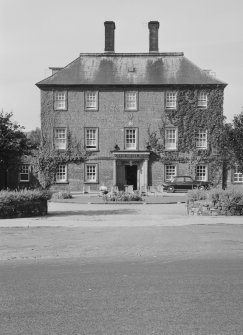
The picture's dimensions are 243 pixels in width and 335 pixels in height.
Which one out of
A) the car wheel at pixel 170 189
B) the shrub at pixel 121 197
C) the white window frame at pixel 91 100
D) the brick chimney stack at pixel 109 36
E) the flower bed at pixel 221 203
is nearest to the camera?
the flower bed at pixel 221 203

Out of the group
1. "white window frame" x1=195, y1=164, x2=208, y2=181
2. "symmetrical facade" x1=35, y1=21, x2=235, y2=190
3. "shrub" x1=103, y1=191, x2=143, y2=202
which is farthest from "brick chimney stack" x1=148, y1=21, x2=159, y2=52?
"shrub" x1=103, y1=191, x2=143, y2=202

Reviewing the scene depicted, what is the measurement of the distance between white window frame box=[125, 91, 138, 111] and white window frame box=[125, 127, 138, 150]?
1840mm

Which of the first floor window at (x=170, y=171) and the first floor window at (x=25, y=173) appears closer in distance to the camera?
the first floor window at (x=170, y=171)

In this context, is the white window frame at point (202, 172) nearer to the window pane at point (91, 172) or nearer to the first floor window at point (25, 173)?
the window pane at point (91, 172)

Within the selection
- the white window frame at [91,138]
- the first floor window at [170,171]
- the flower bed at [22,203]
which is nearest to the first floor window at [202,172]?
the first floor window at [170,171]

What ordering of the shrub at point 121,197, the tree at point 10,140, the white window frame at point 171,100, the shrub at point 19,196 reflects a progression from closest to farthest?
the shrub at point 19,196, the tree at point 10,140, the shrub at point 121,197, the white window frame at point 171,100

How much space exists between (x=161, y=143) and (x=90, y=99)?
24.3ft

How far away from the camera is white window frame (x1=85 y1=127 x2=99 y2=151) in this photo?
137ft

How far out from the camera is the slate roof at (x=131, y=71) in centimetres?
4162

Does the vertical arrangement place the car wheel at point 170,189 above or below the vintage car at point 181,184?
below

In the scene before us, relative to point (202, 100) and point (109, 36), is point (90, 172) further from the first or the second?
point (109, 36)

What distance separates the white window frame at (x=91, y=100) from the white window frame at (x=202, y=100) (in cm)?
906

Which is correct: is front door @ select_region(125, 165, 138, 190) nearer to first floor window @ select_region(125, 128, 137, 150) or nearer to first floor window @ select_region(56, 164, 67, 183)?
first floor window @ select_region(125, 128, 137, 150)

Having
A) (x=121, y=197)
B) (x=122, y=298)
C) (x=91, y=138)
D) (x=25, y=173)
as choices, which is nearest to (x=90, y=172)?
(x=91, y=138)
